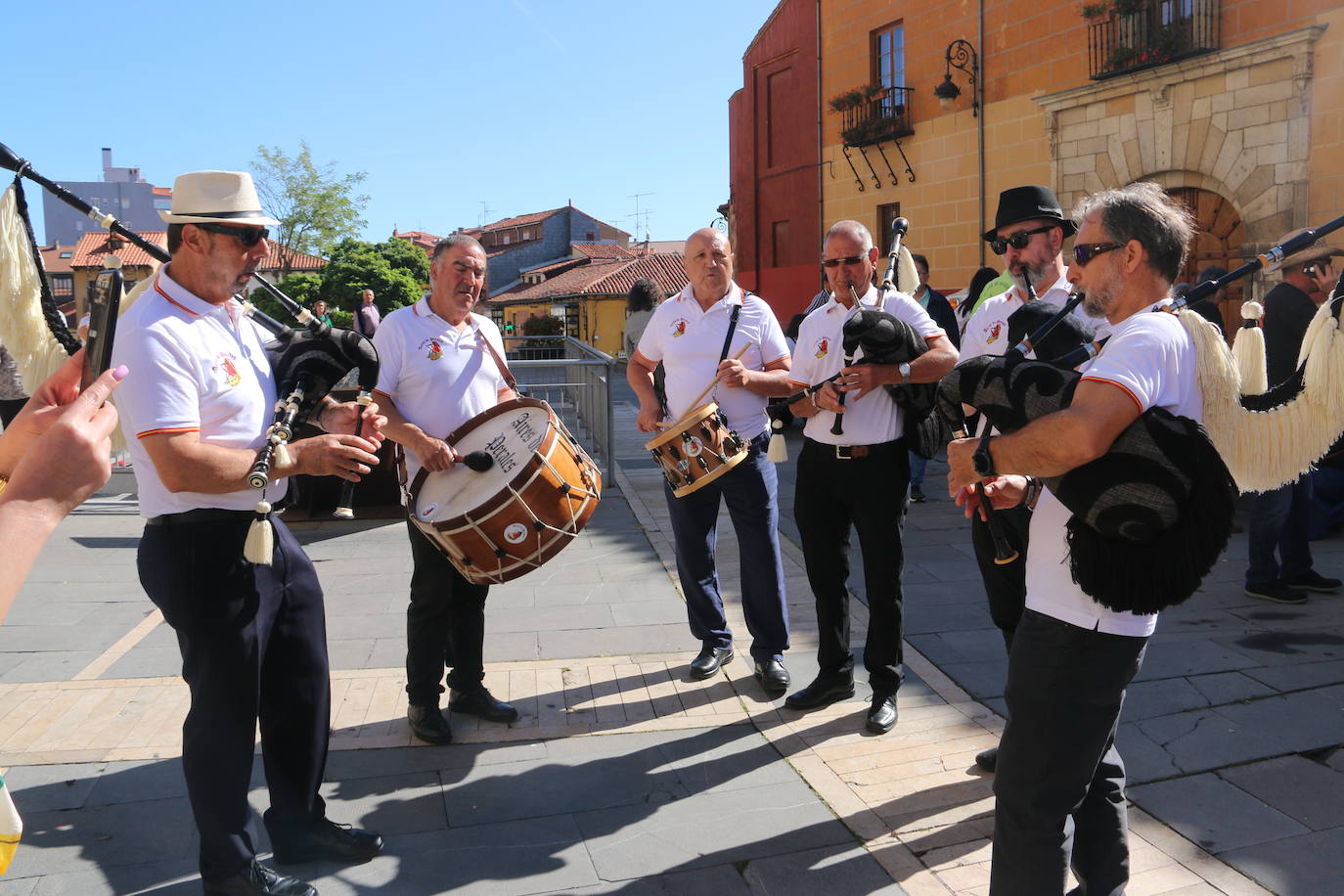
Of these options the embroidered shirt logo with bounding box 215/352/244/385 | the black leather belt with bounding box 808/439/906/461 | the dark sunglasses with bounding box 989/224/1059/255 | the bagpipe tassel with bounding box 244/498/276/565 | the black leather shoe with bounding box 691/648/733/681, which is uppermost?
the dark sunglasses with bounding box 989/224/1059/255

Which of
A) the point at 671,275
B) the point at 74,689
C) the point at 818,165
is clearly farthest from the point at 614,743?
the point at 671,275

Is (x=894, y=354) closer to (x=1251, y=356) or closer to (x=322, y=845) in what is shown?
(x=1251, y=356)

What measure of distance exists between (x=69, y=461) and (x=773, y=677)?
348cm

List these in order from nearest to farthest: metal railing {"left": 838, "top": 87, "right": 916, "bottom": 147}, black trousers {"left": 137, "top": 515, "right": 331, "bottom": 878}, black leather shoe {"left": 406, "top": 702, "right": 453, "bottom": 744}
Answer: black trousers {"left": 137, "top": 515, "right": 331, "bottom": 878}, black leather shoe {"left": 406, "top": 702, "right": 453, "bottom": 744}, metal railing {"left": 838, "top": 87, "right": 916, "bottom": 147}

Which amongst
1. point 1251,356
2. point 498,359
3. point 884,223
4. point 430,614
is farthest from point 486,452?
point 884,223

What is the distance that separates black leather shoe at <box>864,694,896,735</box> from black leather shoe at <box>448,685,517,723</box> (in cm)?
146

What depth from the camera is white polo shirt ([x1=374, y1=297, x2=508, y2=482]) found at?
158 inches

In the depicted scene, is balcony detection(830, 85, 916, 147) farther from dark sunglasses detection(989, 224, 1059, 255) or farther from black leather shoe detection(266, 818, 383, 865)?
black leather shoe detection(266, 818, 383, 865)

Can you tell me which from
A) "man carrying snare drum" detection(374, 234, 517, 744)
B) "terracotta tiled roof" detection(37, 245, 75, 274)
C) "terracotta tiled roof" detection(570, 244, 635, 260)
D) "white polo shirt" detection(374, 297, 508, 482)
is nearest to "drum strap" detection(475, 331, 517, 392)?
"man carrying snare drum" detection(374, 234, 517, 744)

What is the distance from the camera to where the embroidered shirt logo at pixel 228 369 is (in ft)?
9.45

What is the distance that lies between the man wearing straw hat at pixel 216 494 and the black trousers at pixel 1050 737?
6.13 ft

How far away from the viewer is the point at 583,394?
10.0 metres

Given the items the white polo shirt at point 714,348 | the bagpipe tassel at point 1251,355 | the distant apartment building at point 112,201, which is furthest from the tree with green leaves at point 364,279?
the bagpipe tassel at point 1251,355

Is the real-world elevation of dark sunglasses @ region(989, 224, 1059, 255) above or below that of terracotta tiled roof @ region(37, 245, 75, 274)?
below
